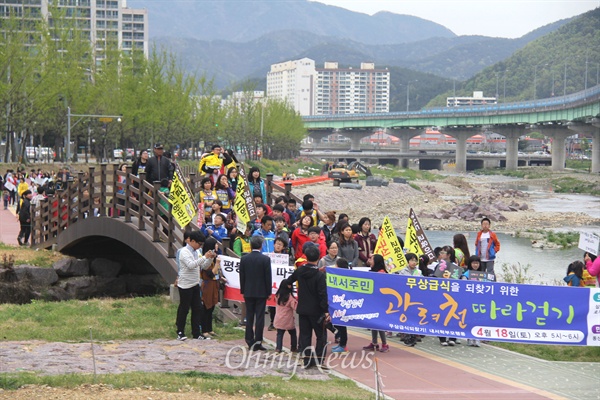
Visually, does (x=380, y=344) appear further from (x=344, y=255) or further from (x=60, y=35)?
(x=60, y=35)

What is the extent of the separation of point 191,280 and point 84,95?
57.6 meters

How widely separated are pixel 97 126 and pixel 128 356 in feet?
206

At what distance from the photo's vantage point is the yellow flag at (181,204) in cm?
1667

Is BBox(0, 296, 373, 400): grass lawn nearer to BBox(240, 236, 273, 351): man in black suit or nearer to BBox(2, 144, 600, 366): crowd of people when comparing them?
BBox(2, 144, 600, 366): crowd of people


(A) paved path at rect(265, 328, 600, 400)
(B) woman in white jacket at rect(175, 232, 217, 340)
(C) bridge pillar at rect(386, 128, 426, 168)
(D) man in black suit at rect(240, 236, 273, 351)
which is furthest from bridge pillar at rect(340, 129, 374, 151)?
(D) man in black suit at rect(240, 236, 273, 351)

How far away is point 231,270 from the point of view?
50.7 ft

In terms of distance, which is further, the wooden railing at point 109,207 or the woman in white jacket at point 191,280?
the wooden railing at point 109,207

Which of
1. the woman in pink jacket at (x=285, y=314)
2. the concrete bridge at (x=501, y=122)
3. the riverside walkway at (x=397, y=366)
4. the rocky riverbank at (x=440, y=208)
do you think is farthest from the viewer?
the concrete bridge at (x=501, y=122)

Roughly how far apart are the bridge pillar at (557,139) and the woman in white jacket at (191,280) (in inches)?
4750

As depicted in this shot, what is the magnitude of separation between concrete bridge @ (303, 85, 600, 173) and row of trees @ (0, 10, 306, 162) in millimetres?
44458

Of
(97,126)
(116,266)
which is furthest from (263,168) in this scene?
(116,266)

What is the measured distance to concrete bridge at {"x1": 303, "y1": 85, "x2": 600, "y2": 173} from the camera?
11548 centimetres

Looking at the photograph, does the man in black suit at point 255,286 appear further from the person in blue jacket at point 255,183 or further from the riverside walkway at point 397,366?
the person in blue jacket at point 255,183

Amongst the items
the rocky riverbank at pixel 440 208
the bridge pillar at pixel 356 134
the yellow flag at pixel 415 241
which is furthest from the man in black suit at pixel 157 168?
the bridge pillar at pixel 356 134
